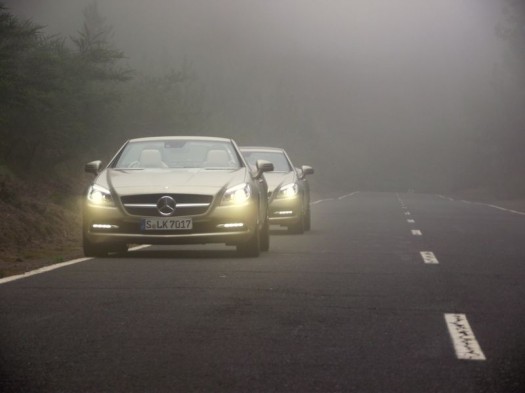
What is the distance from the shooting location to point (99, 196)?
14125 millimetres

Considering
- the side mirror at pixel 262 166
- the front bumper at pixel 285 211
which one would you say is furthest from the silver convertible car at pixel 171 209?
the front bumper at pixel 285 211

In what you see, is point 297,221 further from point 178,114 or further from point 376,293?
point 178,114

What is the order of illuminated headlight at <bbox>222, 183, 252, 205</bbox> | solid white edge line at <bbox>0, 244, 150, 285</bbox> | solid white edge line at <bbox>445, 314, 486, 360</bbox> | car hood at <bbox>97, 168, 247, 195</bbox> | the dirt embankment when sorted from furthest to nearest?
the dirt embankment < illuminated headlight at <bbox>222, 183, 252, 205</bbox> < car hood at <bbox>97, 168, 247, 195</bbox> < solid white edge line at <bbox>0, 244, 150, 285</bbox> < solid white edge line at <bbox>445, 314, 486, 360</bbox>

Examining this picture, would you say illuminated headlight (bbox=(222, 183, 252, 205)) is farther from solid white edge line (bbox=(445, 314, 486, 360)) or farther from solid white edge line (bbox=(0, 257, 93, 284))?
solid white edge line (bbox=(445, 314, 486, 360))

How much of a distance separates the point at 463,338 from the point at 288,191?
41.8ft

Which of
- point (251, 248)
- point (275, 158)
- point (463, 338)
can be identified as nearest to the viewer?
point (463, 338)

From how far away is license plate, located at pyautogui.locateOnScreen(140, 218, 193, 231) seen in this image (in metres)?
13.8

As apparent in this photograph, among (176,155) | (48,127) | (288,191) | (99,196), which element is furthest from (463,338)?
(48,127)

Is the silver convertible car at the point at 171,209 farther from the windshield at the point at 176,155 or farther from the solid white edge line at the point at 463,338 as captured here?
the solid white edge line at the point at 463,338

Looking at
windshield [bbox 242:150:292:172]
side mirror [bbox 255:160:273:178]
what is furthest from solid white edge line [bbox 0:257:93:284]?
windshield [bbox 242:150:292:172]

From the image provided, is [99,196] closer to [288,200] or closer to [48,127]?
[288,200]

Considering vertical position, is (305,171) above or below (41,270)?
above

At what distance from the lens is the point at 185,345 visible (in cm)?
739

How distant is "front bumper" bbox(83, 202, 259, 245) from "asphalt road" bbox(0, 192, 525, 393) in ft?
0.96
